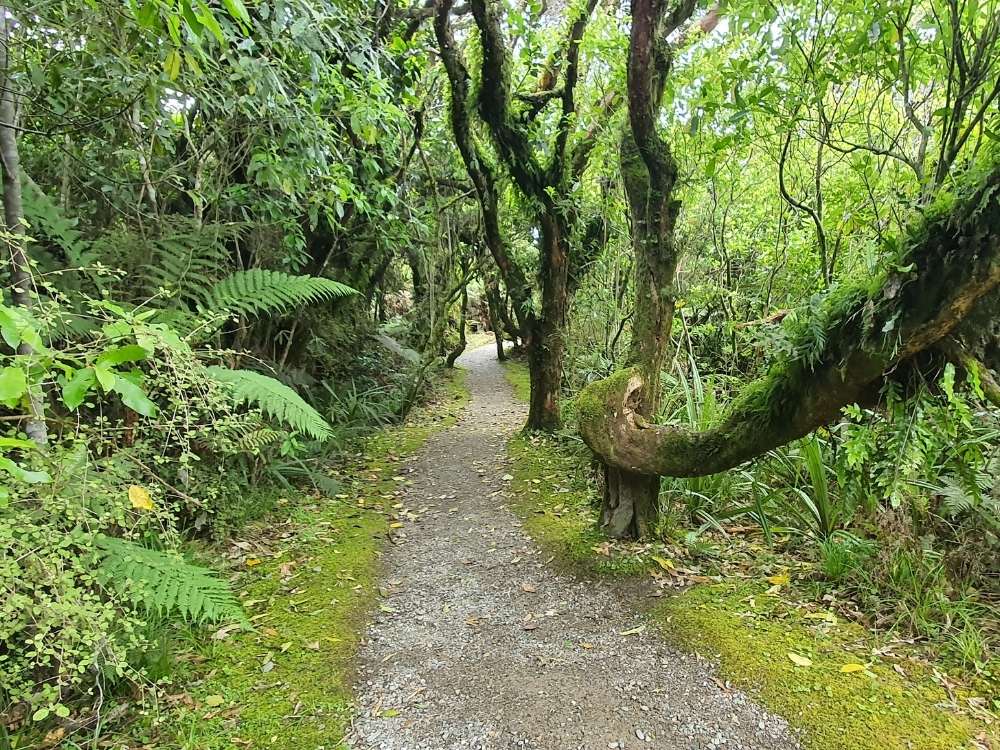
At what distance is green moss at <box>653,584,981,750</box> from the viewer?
2.26 metres

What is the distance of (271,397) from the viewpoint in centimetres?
284

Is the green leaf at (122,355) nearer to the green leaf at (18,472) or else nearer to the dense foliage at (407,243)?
the dense foliage at (407,243)

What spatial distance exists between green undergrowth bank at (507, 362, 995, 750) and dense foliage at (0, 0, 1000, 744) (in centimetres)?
31

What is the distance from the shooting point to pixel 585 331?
927 centimetres

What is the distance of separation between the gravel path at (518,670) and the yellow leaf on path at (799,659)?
38 cm

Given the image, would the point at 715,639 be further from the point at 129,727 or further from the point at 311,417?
the point at 129,727

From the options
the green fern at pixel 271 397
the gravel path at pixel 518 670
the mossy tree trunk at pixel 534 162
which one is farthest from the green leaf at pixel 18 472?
the mossy tree trunk at pixel 534 162

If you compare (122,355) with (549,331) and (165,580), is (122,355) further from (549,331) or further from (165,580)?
(549,331)

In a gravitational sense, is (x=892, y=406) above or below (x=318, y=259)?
below

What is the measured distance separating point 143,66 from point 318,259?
3756 mm

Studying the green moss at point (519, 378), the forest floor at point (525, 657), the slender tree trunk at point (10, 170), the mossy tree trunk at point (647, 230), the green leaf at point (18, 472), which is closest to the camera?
the green leaf at point (18, 472)

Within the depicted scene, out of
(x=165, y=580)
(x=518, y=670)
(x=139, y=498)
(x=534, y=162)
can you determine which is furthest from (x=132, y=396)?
(x=534, y=162)

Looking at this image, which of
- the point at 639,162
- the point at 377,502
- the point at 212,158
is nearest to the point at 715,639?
the point at 639,162

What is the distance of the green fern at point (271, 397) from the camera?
279cm
